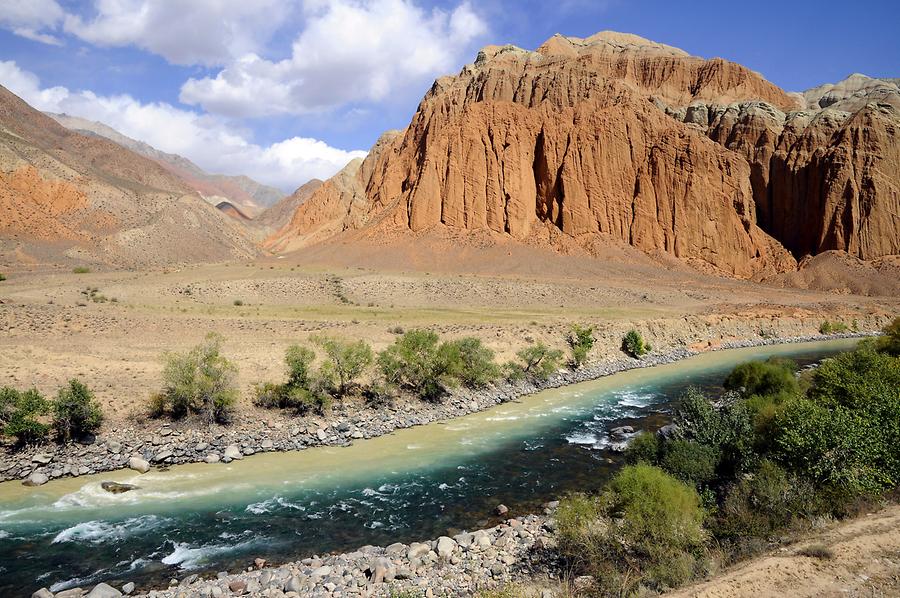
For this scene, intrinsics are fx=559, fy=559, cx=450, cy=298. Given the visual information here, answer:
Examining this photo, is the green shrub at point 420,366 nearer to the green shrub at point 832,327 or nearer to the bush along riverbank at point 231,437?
the bush along riverbank at point 231,437

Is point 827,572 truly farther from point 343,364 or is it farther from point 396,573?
point 343,364

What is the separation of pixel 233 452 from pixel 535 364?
23.0 m

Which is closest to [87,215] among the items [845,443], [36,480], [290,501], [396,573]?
[36,480]

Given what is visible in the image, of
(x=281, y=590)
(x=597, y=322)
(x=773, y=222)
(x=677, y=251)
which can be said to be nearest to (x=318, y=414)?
(x=281, y=590)

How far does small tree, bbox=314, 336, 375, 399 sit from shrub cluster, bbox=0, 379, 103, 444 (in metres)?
10.7

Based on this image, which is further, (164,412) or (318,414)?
(318,414)

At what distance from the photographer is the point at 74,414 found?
76.9 ft

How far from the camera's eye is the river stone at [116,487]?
20.1 meters

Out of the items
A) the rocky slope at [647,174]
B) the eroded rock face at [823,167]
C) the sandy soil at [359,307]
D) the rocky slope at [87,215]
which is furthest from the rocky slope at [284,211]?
the eroded rock face at [823,167]

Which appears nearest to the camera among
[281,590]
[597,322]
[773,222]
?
[281,590]

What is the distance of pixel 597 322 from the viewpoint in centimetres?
5422

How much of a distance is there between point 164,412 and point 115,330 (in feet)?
48.1

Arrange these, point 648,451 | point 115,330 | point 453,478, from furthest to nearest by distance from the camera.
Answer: point 115,330, point 453,478, point 648,451

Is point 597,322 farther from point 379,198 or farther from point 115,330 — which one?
point 379,198
